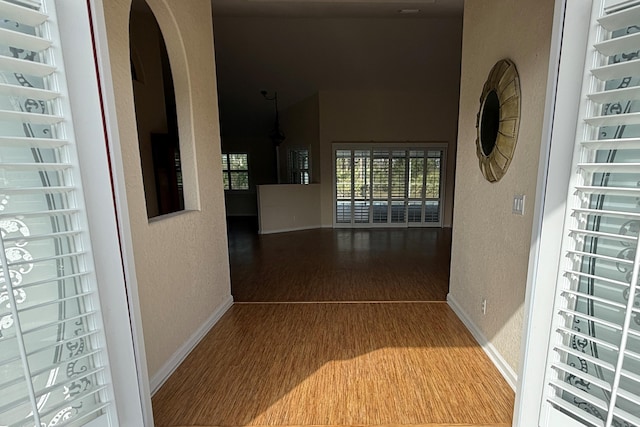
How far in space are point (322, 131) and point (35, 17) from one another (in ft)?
21.2

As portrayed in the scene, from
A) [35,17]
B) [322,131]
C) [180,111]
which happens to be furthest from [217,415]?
[322,131]

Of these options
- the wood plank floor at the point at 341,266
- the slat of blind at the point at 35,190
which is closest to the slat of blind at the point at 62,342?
the slat of blind at the point at 35,190

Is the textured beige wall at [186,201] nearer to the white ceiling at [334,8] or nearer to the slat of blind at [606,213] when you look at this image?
the white ceiling at [334,8]

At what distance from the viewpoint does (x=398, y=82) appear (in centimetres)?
650

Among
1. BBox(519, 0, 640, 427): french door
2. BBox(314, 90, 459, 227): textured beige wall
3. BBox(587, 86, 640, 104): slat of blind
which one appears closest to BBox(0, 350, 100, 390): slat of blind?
BBox(519, 0, 640, 427): french door

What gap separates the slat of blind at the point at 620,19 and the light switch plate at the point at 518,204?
3.38ft

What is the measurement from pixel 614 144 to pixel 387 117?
653 cm

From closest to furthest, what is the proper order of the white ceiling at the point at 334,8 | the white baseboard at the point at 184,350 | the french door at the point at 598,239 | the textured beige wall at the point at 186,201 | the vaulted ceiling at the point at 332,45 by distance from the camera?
1. the french door at the point at 598,239
2. the textured beige wall at the point at 186,201
3. the white baseboard at the point at 184,350
4. the white ceiling at the point at 334,8
5. the vaulted ceiling at the point at 332,45

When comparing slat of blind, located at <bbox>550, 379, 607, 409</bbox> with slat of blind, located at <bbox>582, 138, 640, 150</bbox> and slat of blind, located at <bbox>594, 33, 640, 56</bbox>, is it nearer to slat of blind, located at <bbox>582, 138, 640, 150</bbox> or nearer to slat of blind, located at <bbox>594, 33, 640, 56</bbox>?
slat of blind, located at <bbox>582, 138, 640, 150</bbox>

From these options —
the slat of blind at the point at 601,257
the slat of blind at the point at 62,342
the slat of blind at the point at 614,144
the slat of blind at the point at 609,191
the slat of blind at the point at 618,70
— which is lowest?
the slat of blind at the point at 62,342

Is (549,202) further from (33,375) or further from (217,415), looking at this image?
(217,415)

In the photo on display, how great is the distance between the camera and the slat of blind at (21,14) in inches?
31.5

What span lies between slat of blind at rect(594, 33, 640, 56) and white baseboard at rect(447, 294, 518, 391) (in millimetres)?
1598

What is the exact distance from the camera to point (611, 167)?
3.05ft
